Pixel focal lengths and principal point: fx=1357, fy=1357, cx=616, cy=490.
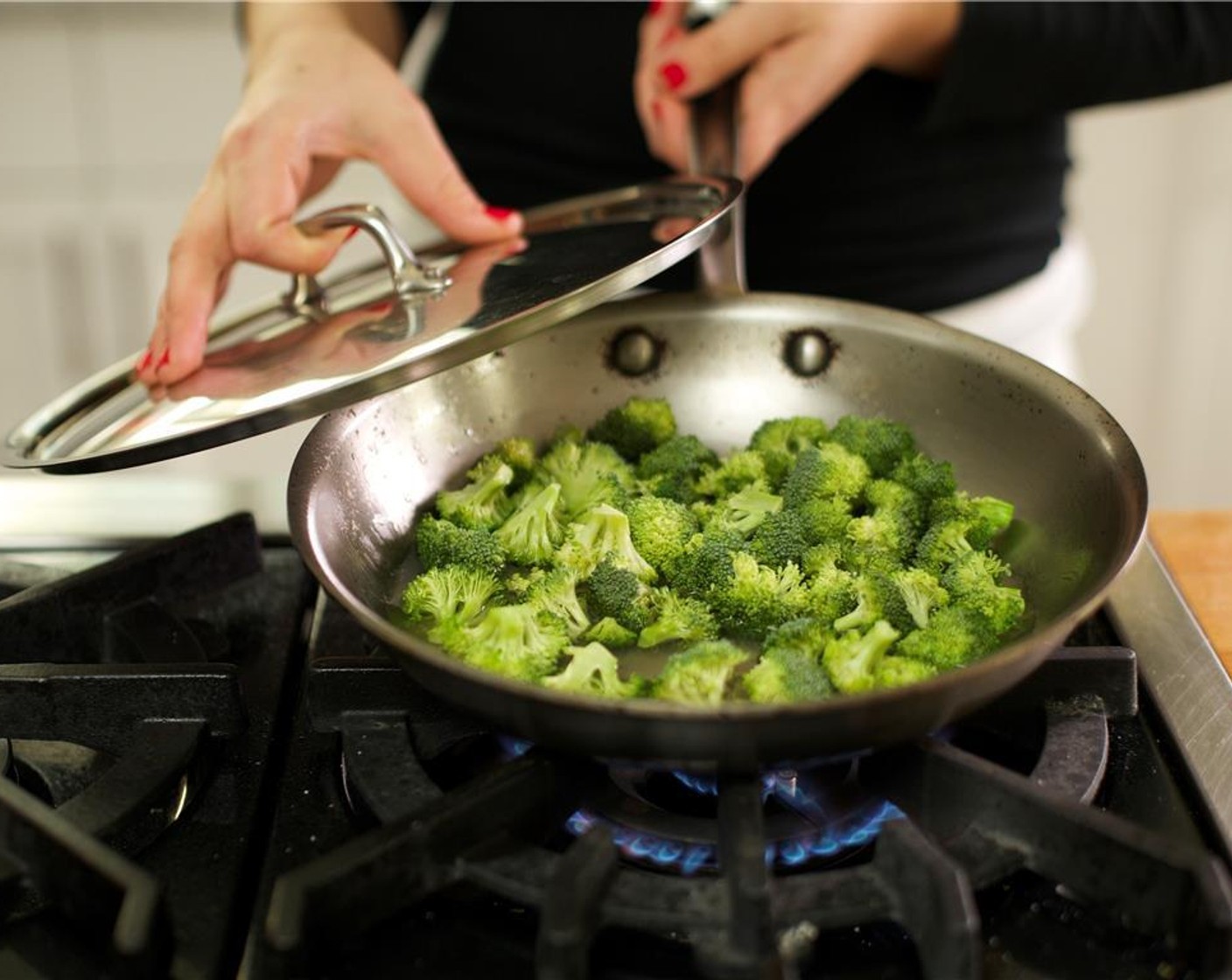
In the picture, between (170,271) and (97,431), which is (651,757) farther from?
(170,271)

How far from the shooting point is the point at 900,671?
773mm

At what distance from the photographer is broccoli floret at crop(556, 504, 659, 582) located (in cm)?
91

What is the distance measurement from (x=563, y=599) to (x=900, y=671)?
22 cm

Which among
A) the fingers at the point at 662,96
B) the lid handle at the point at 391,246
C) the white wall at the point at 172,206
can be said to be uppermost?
the fingers at the point at 662,96

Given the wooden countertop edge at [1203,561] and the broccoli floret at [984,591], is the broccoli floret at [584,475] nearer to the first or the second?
the broccoli floret at [984,591]

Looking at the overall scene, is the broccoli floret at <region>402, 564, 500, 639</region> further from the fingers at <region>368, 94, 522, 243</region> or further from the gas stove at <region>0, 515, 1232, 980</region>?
the fingers at <region>368, 94, 522, 243</region>

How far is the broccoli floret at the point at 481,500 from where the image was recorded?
96cm

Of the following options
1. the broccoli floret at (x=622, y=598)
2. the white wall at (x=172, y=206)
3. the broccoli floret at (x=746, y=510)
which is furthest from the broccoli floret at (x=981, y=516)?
the white wall at (x=172, y=206)

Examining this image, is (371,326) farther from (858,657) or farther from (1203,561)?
(1203,561)

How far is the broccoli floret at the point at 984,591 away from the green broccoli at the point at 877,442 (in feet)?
0.43

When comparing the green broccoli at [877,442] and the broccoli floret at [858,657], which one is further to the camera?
the green broccoli at [877,442]

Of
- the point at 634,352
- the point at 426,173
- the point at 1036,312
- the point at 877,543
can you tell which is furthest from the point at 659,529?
the point at 1036,312

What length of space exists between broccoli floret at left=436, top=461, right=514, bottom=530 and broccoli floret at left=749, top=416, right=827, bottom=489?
0.19 meters

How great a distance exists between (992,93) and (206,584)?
0.82 metres
